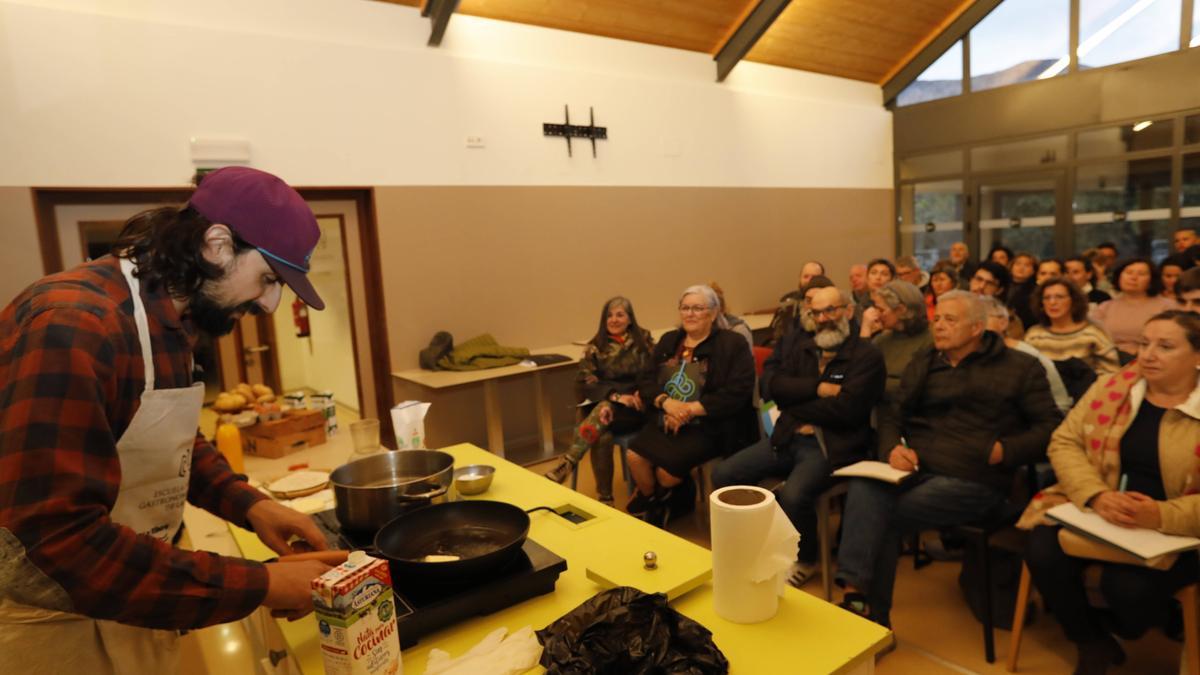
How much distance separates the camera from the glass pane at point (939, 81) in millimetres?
7190

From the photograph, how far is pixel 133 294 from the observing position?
105 cm

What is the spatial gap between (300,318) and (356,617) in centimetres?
502

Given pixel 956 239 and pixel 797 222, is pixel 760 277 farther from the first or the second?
pixel 956 239

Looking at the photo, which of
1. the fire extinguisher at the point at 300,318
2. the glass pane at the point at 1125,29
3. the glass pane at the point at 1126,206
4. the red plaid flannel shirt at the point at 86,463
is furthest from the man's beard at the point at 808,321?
the glass pane at the point at 1125,29

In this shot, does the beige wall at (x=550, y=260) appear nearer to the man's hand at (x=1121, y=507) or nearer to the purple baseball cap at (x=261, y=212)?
the purple baseball cap at (x=261, y=212)

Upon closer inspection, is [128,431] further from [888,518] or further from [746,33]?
[746,33]

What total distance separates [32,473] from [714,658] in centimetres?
94

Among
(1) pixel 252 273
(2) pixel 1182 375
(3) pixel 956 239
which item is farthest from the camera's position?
(3) pixel 956 239

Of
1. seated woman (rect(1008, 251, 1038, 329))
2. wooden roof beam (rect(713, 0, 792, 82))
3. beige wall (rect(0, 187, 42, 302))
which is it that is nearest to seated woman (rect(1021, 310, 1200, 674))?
seated woman (rect(1008, 251, 1038, 329))

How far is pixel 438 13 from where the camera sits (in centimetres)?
445

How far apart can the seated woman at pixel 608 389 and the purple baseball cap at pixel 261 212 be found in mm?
2570

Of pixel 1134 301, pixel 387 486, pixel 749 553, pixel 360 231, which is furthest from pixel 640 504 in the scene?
pixel 1134 301

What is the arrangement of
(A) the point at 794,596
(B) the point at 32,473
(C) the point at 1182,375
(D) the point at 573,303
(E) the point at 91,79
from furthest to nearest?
1. (D) the point at 573,303
2. (E) the point at 91,79
3. (C) the point at 1182,375
4. (A) the point at 794,596
5. (B) the point at 32,473

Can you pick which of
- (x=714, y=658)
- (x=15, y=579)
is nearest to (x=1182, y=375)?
(x=714, y=658)
